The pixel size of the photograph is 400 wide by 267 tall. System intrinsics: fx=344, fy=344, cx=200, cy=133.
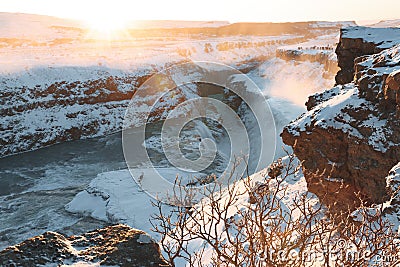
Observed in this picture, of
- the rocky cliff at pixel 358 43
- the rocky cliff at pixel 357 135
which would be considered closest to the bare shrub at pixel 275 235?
the rocky cliff at pixel 357 135

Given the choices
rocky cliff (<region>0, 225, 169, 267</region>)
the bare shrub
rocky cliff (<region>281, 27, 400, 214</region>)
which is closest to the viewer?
rocky cliff (<region>0, 225, 169, 267</region>)

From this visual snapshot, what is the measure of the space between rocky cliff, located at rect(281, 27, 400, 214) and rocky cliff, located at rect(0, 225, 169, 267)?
807 centimetres

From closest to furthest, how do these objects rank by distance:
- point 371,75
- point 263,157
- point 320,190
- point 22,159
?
1. point 371,75
2. point 320,190
3. point 263,157
4. point 22,159

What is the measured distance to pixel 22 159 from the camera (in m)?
34.6

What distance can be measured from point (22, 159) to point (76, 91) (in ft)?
46.1

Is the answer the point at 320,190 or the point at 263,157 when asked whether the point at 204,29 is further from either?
the point at 320,190

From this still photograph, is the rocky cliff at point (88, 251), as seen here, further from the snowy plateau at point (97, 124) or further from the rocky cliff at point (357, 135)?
the rocky cliff at point (357, 135)

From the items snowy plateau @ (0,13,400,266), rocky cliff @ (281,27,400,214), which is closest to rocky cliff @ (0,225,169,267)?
snowy plateau @ (0,13,400,266)

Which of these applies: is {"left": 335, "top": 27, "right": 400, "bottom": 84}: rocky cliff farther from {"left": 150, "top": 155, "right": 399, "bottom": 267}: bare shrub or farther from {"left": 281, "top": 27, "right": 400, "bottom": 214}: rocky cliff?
{"left": 150, "top": 155, "right": 399, "bottom": 267}: bare shrub

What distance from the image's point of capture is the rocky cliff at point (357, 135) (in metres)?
12.1

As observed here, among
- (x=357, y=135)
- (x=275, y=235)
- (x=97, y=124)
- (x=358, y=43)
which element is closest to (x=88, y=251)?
(x=275, y=235)

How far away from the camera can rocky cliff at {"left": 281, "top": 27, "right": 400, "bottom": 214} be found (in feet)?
39.8

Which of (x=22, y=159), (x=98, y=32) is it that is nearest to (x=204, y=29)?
(x=98, y=32)

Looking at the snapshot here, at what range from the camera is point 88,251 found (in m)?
4.77
